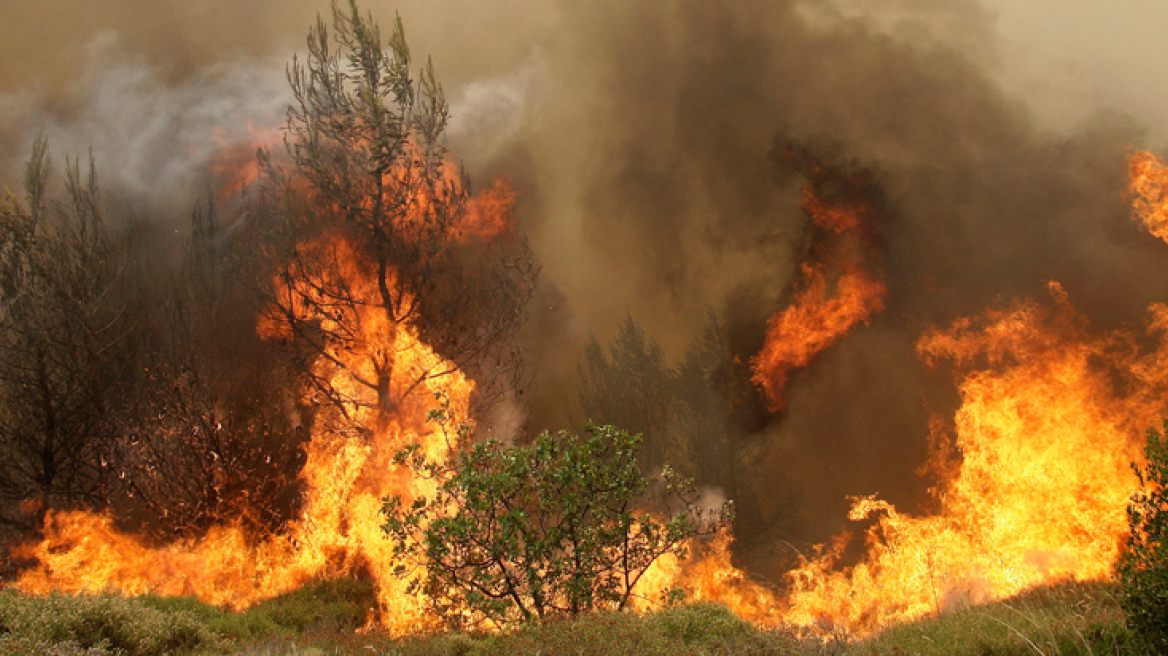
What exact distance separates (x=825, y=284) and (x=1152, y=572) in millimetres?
8509

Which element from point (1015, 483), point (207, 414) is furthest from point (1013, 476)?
point (207, 414)

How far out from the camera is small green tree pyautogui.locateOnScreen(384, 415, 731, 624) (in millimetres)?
7980

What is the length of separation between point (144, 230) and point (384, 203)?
6.07 meters

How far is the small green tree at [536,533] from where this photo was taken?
26.2 ft

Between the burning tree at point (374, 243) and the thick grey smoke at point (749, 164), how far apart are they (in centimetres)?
112

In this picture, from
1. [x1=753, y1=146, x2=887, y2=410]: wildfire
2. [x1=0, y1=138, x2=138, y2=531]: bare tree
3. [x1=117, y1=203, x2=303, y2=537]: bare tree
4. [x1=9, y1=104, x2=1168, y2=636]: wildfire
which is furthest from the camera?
[x1=117, y1=203, x2=303, y2=537]: bare tree

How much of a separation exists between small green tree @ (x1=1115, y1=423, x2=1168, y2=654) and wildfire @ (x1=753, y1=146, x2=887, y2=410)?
7.49 metres

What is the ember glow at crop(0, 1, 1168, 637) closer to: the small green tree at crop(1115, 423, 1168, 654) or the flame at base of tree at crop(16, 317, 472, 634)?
the flame at base of tree at crop(16, 317, 472, 634)

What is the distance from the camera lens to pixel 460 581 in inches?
325

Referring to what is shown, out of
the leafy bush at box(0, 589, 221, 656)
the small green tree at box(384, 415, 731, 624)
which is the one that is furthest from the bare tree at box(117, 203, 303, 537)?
the small green tree at box(384, 415, 731, 624)

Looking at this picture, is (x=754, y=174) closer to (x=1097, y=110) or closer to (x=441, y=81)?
(x=1097, y=110)

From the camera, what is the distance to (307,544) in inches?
512

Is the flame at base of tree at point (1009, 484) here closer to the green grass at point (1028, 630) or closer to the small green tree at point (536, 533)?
the green grass at point (1028, 630)

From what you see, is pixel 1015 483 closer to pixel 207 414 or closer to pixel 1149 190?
pixel 1149 190
